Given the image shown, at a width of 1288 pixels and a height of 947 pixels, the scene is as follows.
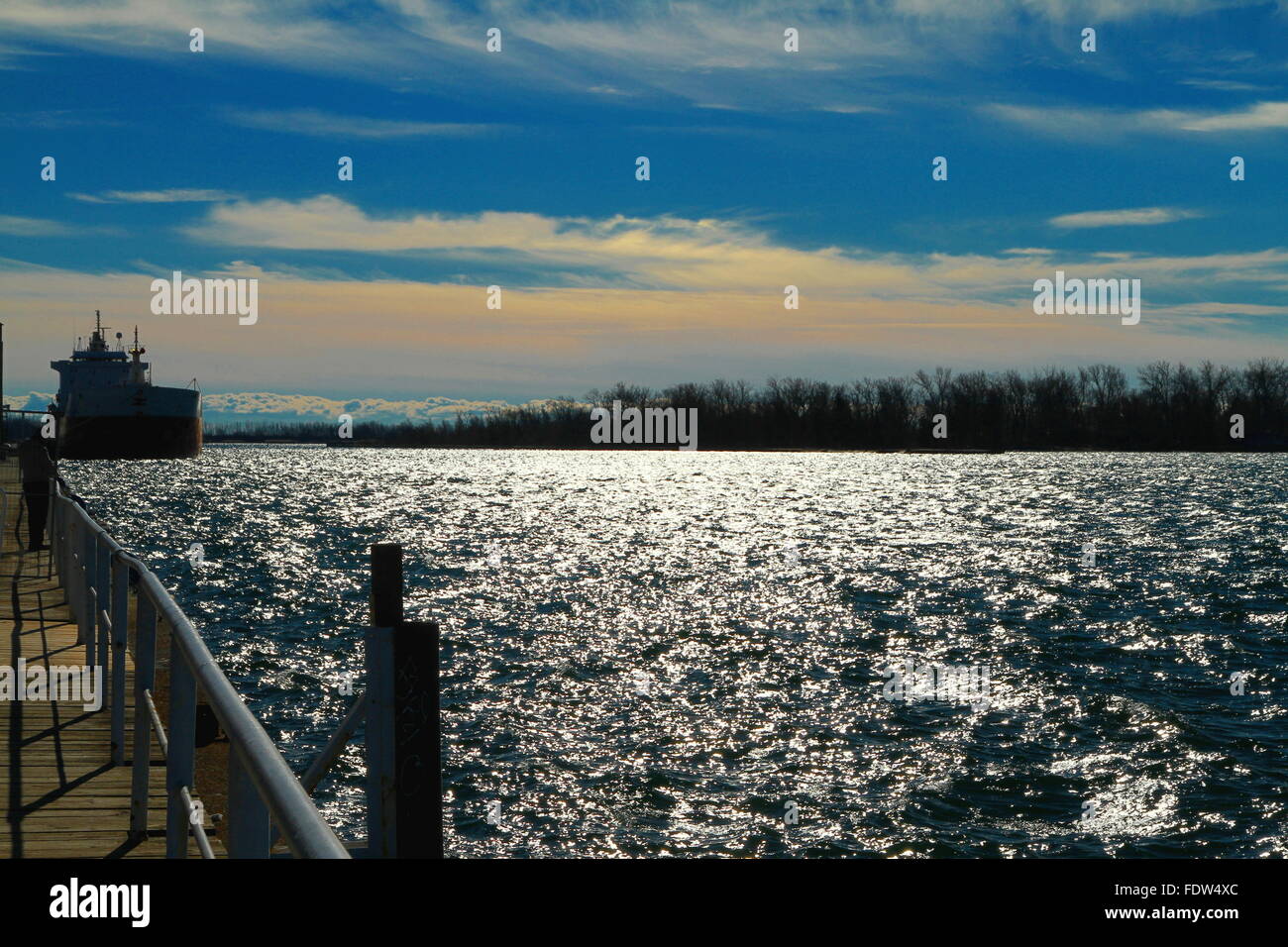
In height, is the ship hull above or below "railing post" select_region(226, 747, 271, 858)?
above

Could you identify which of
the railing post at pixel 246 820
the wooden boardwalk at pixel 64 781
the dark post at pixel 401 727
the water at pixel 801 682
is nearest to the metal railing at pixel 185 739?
the railing post at pixel 246 820

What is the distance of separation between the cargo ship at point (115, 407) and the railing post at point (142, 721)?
341 feet

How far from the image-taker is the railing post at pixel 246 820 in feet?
10.2

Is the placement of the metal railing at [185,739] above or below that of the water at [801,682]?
above

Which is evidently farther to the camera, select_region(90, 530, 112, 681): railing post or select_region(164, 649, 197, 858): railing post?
select_region(90, 530, 112, 681): railing post

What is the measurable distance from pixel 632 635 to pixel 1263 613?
15.0 meters

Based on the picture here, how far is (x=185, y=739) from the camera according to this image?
4.67 m

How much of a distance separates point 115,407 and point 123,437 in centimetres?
294

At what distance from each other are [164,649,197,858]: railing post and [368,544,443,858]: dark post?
69 centimetres

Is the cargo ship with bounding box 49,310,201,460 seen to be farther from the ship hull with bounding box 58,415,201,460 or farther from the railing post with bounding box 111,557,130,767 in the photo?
the railing post with bounding box 111,557,130,767

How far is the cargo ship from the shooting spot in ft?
333

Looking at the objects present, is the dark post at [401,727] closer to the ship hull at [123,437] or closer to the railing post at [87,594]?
the railing post at [87,594]

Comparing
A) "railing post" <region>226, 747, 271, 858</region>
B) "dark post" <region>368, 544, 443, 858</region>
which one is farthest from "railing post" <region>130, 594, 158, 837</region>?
"railing post" <region>226, 747, 271, 858</region>
